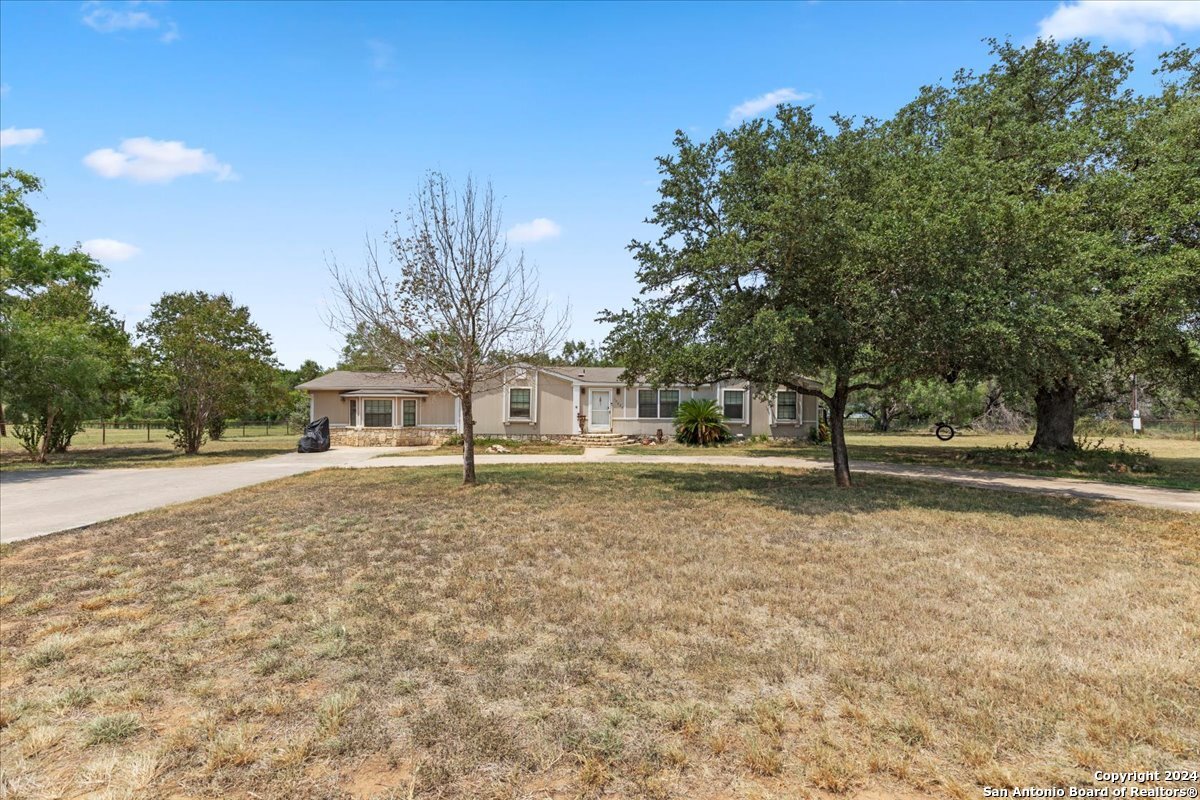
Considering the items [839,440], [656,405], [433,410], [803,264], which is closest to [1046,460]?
[839,440]

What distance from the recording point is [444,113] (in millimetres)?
11859

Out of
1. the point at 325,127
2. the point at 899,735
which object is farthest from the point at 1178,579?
the point at 325,127

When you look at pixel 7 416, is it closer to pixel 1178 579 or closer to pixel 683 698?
pixel 683 698

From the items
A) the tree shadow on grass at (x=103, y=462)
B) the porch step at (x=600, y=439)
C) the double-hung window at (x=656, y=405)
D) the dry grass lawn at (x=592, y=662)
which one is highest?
the double-hung window at (x=656, y=405)

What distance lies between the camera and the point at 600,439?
81.7 ft

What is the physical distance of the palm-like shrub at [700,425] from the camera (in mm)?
23391

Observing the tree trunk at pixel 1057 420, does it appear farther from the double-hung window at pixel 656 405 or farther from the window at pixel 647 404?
the window at pixel 647 404

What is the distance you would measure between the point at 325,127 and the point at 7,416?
15.4 metres

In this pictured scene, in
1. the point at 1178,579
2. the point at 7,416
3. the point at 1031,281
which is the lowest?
the point at 1178,579

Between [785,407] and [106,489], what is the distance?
2377cm

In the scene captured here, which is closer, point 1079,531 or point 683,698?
point 683,698

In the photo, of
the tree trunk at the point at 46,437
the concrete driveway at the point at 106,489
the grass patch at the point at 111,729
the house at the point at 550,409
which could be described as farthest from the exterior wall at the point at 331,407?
the grass patch at the point at 111,729

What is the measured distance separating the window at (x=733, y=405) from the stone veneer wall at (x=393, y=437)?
12.7m

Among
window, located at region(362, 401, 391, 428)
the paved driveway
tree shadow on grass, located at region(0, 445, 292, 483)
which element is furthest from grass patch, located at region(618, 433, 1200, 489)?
tree shadow on grass, located at region(0, 445, 292, 483)
